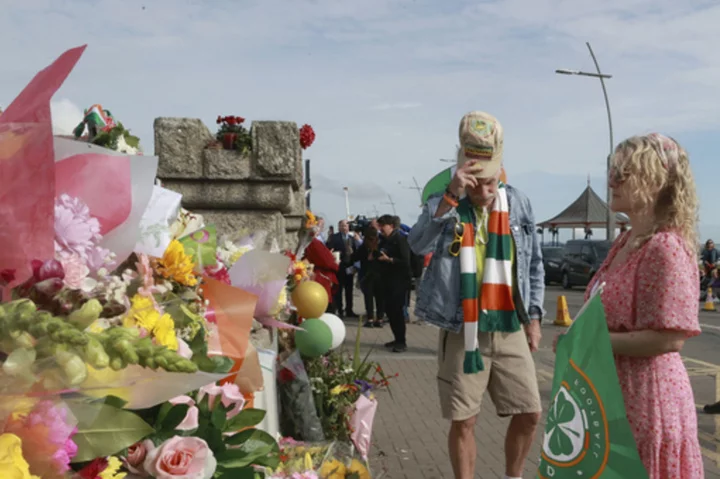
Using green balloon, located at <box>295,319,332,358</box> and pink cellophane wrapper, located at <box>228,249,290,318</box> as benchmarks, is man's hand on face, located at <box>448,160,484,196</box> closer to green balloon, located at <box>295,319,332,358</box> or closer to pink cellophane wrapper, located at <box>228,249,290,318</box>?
green balloon, located at <box>295,319,332,358</box>

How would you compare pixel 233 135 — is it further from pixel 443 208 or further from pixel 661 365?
pixel 661 365

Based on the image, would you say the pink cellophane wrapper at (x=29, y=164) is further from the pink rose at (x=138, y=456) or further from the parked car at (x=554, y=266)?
the parked car at (x=554, y=266)

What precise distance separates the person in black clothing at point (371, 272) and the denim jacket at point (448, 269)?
8.01 meters

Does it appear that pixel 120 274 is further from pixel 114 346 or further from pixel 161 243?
pixel 114 346

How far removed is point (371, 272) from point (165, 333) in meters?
11.6

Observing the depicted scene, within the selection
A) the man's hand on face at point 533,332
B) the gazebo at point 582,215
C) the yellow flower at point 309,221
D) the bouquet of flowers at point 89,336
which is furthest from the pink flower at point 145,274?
the gazebo at point 582,215

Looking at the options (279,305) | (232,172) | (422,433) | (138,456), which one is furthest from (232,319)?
(422,433)

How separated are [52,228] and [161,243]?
1.53ft

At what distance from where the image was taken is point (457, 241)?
12.2ft

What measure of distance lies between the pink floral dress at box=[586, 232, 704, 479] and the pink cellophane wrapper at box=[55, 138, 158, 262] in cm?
174

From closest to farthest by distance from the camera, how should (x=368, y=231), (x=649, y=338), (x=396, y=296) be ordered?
(x=649, y=338) < (x=396, y=296) < (x=368, y=231)

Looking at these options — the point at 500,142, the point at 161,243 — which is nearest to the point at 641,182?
the point at 500,142

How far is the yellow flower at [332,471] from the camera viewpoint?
11.9ft

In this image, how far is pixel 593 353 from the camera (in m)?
2.23
